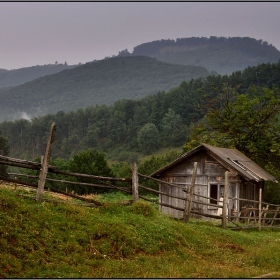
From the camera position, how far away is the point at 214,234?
1588cm

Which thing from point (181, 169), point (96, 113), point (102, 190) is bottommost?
point (102, 190)

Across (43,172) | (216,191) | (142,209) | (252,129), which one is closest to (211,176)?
(216,191)

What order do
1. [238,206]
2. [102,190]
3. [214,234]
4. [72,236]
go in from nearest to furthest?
[72,236], [214,234], [238,206], [102,190]

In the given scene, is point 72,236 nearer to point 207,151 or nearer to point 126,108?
point 207,151

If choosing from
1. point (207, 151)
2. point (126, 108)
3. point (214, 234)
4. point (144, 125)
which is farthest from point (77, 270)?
point (126, 108)

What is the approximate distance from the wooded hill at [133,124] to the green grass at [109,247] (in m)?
122

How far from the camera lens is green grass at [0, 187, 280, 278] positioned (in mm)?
9703

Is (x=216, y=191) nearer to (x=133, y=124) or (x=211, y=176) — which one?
(x=211, y=176)

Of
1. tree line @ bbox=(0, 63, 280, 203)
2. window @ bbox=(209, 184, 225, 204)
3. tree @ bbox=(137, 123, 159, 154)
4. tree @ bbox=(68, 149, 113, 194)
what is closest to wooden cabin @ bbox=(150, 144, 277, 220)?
window @ bbox=(209, 184, 225, 204)

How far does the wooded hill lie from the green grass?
121735 millimetres

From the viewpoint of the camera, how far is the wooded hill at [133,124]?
487 feet

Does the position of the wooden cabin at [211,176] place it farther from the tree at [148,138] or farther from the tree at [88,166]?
the tree at [148,138]

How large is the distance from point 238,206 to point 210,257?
15.3 m

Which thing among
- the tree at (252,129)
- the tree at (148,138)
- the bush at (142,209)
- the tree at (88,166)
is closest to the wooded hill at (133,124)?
the tree at (148,138)
